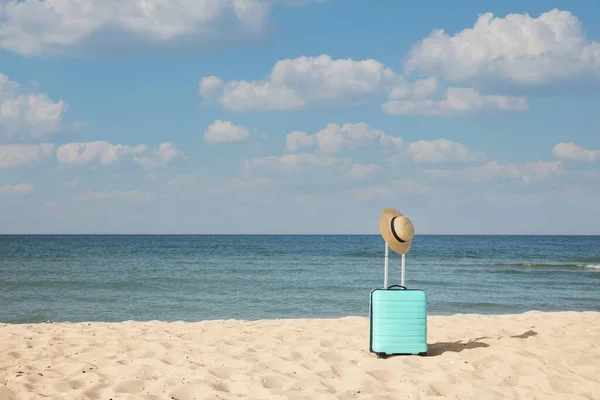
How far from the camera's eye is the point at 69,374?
20.7 ft

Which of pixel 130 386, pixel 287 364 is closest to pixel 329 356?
pixel 287 364

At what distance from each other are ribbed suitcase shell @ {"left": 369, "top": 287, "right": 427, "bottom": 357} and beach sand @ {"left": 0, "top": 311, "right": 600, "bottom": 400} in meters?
0.18

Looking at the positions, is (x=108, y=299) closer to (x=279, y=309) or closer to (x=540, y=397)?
(x=279, y=309)

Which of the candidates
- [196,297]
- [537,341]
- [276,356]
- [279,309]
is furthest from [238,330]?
[196,297]

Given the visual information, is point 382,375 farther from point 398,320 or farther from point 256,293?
point 256,293

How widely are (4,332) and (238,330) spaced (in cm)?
360

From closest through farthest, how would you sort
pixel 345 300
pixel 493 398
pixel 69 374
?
pixel 493 398
pixel 69 374
pixel 345 300

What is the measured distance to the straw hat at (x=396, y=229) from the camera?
24.1 ft

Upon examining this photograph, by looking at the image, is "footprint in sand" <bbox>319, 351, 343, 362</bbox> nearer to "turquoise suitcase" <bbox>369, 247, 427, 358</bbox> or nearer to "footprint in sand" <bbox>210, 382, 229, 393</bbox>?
"turquoise suitcase" <bbox>369, 247, 427, 358</bbox>

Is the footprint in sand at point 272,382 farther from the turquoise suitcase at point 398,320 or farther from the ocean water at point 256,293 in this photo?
the ocean water at point 256,293

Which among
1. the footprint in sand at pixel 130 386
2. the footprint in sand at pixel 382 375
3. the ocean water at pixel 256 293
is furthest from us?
the ocean water at pixel 256 293

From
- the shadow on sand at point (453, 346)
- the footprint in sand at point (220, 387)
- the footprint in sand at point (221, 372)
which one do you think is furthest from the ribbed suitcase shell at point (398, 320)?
the footprint in sand at point (220, 387)

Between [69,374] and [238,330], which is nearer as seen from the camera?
[69,374]

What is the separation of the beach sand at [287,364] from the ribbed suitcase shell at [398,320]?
0.18 m
